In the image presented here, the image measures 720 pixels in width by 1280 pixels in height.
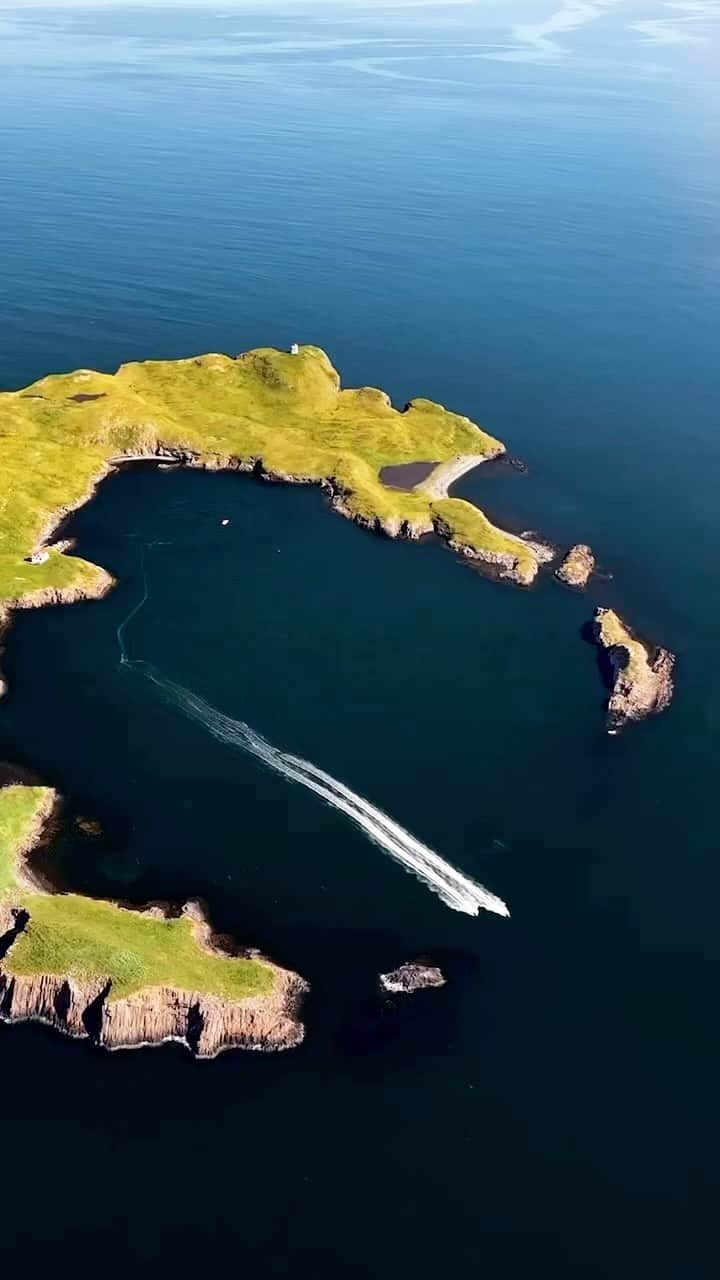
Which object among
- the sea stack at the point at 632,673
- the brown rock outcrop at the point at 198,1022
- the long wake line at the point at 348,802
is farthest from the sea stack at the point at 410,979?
the sea stack at the point at 632,673

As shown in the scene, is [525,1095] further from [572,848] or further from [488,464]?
[488,464]

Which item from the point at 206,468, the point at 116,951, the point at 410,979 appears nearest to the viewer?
the point at 410,979

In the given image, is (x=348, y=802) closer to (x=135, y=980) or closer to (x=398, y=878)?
(x=398, y=878)

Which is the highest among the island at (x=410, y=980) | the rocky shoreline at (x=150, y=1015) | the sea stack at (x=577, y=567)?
the sea stack at (x=577, y=567)

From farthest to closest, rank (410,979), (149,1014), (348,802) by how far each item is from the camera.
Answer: (348,802) → (410,979) → (149,1014)

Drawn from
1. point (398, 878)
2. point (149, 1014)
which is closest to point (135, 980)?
point (149, 1014)

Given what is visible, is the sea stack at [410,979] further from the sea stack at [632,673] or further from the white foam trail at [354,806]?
the sea stack at [632,673]
